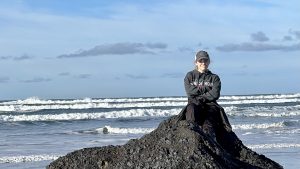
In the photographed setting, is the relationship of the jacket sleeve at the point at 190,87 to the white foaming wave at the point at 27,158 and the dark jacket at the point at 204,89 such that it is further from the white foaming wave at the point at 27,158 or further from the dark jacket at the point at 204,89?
the white foaming wave at the point at 27,158

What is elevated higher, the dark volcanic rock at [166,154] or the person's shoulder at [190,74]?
the person's shoulder at [190,74]

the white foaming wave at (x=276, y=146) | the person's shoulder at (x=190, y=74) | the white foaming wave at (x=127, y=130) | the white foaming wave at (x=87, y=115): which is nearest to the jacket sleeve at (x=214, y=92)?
the person's shoulder at (x=190, y=74)

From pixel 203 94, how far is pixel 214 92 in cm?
16

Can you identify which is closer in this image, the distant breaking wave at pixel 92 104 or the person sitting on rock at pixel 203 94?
the person sitting on rock at pixel 203 94

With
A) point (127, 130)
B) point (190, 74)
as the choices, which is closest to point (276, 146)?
point (190, 74)

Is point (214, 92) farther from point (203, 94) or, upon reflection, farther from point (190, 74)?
point (190, 74)

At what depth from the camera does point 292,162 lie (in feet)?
46.2

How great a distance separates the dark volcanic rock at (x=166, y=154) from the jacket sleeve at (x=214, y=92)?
0.87 m

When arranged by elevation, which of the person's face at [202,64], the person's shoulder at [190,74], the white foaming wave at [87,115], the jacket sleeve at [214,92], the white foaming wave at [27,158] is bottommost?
the white foaming wave at [27,158]

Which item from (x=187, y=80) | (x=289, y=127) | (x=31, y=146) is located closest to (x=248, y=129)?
(x=289, y=127)

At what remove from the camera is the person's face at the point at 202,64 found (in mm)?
8109

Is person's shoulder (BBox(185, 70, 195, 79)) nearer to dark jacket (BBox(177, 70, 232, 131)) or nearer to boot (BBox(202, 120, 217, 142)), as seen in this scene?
dark jacket (BBox(177, 70, 232, 131))

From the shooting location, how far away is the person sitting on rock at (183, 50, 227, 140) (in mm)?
7984

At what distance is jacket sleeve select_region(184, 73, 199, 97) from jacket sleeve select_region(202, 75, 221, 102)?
138 mm
